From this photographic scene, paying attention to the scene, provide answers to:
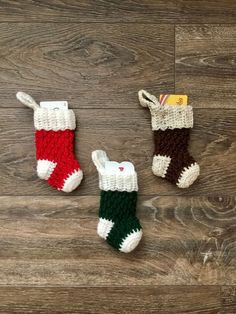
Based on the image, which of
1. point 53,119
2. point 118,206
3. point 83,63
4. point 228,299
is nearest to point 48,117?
point 53,119

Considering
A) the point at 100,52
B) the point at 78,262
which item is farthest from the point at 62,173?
the point at 100,52

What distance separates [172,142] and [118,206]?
0.23 meters

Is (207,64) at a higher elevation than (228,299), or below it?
higher

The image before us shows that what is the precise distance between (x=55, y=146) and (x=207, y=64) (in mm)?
484

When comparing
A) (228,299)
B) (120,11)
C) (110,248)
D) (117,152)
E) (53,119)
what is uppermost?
(120,11)

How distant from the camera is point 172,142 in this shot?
1372 millimetres

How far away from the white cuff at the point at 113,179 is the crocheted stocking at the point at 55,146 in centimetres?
6

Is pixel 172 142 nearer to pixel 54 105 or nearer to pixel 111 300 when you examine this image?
pixel 54 105

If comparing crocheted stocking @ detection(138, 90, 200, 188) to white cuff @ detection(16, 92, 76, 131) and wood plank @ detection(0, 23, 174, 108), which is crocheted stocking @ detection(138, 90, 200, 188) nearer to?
wood plank @ detection(0, 23, 174, 108)

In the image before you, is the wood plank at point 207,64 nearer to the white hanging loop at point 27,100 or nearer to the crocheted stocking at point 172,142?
the crocheted stocking at point 172,142

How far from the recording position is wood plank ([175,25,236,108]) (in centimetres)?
139

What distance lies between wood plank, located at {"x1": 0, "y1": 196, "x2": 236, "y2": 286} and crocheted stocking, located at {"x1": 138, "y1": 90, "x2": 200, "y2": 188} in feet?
0.24

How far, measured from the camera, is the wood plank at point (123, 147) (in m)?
1.37

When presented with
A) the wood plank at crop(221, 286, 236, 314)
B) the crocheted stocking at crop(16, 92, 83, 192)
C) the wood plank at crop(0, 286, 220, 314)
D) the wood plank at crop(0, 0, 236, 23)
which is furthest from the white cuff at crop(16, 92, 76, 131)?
the wood plank at crop(221, 286, 236, 314)
